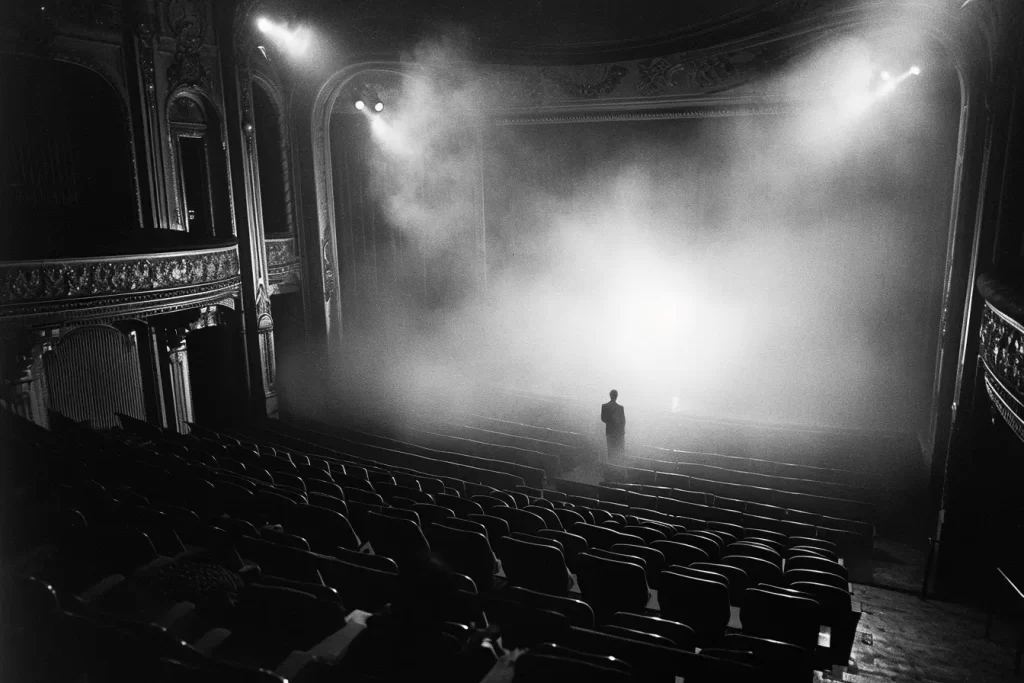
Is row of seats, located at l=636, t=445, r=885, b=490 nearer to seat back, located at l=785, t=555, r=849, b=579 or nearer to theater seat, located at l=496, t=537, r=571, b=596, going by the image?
seat back, located at l=785, t=555, r=849, b=579

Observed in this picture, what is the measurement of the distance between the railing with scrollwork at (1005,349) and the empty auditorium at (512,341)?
0.07m

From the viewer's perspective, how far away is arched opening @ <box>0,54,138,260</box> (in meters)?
9.85

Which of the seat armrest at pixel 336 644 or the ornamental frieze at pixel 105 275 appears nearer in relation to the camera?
the seat armrest at pixel 336 644

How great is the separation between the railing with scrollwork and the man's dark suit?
429cm

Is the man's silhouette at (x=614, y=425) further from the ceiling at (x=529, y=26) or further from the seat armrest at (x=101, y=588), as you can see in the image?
the seat armrest at (x=101, y=588)

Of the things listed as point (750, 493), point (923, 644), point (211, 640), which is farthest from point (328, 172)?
point (923, 644)

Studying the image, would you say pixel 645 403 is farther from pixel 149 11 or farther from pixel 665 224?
pixel 149 11

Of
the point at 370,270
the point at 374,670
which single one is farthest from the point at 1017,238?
the point at 370,270

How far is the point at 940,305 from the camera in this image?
11305 mm

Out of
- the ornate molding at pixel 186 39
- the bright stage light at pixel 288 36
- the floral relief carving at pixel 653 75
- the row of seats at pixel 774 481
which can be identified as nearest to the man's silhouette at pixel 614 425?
the row of seats at pixel 774 481

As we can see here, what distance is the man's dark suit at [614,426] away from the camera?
961cm

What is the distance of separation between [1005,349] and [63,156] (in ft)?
40.1

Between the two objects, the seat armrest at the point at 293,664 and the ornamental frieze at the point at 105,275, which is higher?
the ornamental frieze at the point at 105,275

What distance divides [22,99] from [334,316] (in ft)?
21.4
